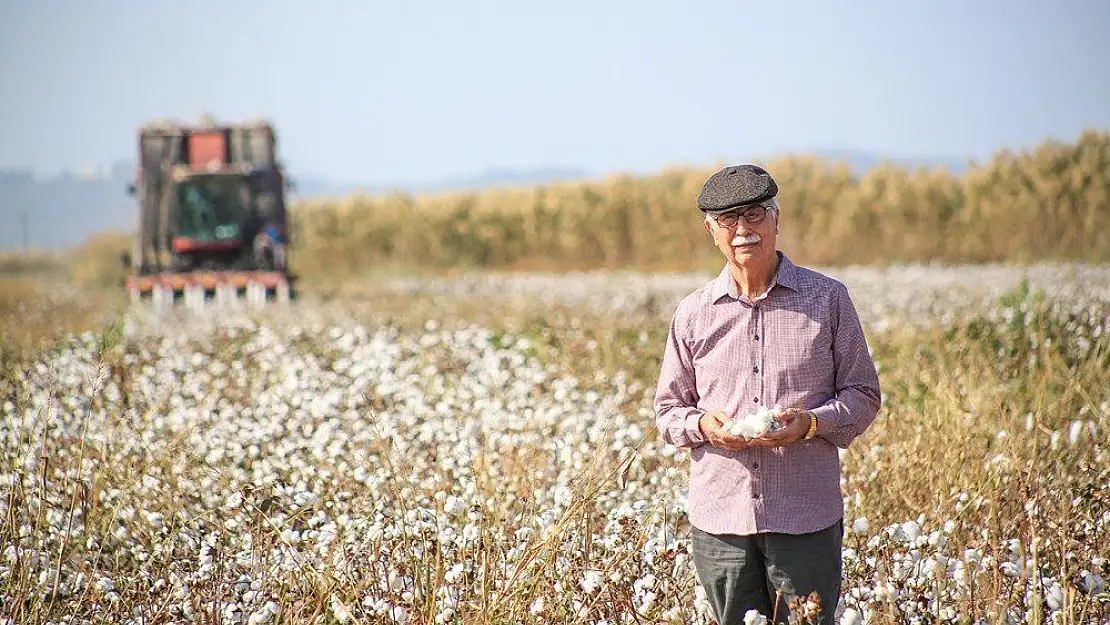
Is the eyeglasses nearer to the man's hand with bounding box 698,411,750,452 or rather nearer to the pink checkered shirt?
the pink checkered shirt

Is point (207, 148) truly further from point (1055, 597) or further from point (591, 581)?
point (1055, 597)

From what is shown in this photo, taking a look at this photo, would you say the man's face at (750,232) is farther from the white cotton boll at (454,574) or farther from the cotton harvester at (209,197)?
the cotton harvester at (209,197)

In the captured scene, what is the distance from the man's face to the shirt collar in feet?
0.19

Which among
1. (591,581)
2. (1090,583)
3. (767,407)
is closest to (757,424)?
(767,407)

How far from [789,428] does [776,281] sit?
0.40 m

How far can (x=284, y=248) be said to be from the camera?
18.9 m

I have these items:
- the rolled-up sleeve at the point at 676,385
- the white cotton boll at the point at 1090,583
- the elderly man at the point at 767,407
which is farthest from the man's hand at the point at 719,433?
the white cotton boll at the point at 1090,583

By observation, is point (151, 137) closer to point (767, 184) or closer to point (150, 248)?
point (150, 248)

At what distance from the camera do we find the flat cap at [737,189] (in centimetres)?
280

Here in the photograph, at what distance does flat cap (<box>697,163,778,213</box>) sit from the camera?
2803 millimetres

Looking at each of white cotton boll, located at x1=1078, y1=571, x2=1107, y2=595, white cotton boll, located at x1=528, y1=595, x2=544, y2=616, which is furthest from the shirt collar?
white cotton boll, located at x1=1078, y1=571, x2=1107, y2=595

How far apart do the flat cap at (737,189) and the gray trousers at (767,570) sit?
2.85ft

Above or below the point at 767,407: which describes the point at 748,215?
above

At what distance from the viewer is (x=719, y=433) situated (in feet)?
9.19
